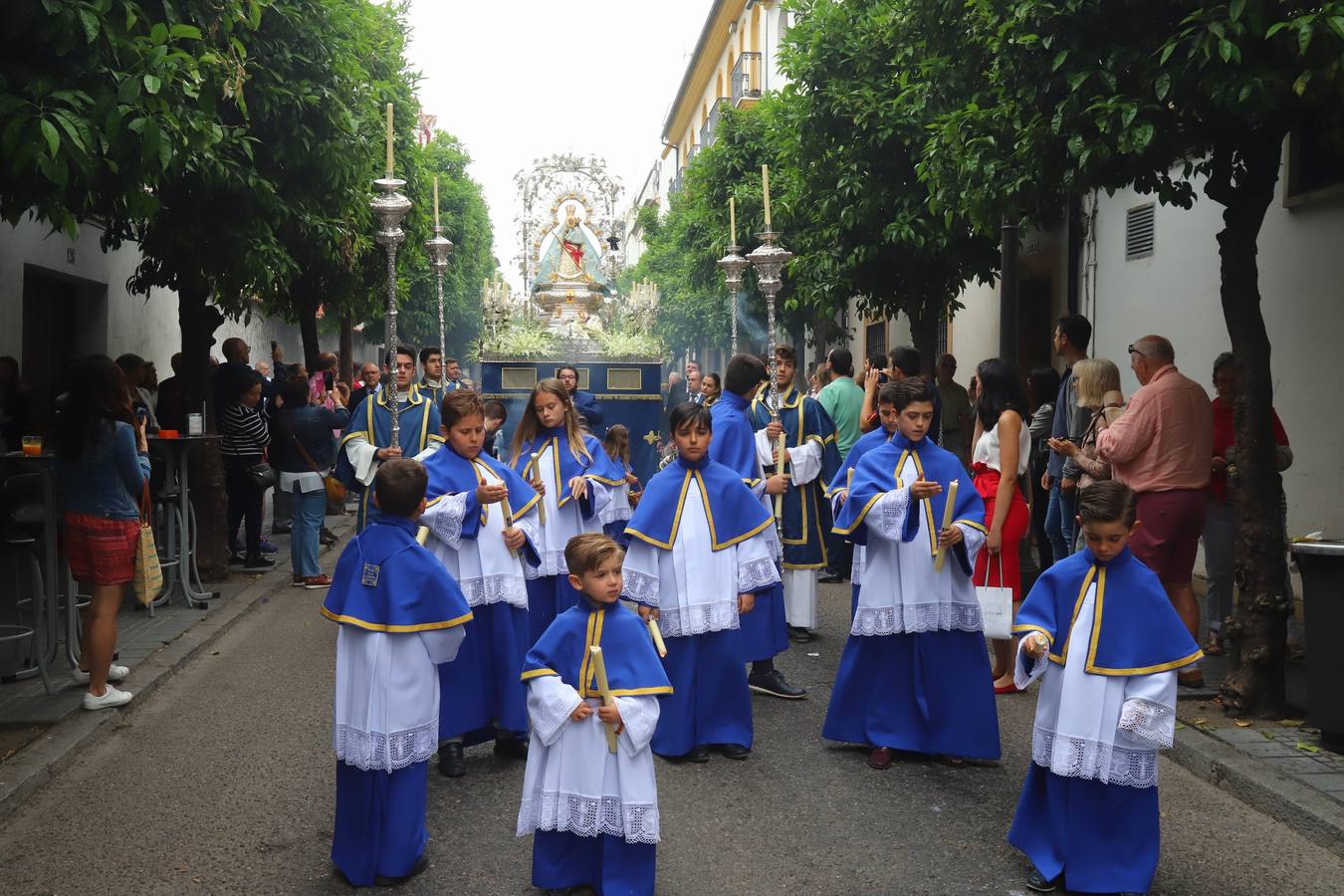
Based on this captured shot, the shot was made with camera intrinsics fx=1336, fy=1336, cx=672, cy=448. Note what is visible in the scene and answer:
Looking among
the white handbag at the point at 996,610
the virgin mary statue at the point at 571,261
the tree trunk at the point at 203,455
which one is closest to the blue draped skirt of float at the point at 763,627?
the white handbag at the point at 996,610

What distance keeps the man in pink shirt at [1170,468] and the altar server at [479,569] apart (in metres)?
3.48

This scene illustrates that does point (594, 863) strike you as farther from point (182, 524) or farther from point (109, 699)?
point (182, 524)

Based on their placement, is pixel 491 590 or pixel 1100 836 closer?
pixel 1100 836

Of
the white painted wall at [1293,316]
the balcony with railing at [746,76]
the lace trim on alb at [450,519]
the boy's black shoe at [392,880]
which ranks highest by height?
the balcony with railing at [746,76]

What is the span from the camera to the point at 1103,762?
4.43 meters

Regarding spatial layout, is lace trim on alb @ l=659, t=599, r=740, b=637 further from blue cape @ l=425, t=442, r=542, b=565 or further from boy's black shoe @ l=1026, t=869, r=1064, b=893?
boy's black shoe @ l=1026, t=869, r=1064, b=893

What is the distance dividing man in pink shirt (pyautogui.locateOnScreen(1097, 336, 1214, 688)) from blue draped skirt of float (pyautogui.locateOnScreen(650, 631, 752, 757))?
2.63 m

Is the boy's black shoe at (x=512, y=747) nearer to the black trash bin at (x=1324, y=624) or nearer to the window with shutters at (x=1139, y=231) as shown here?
the black trash bin at (x=1324, y=624)

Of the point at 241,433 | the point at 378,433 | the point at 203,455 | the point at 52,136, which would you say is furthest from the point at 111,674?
the point at 241,433

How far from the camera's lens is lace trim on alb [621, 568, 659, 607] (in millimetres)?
6094

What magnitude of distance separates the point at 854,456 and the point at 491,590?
2.43 metres

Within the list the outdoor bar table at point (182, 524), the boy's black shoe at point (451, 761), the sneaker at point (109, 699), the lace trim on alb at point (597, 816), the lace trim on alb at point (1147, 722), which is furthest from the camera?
the outdoor bar table at point (182, 524)

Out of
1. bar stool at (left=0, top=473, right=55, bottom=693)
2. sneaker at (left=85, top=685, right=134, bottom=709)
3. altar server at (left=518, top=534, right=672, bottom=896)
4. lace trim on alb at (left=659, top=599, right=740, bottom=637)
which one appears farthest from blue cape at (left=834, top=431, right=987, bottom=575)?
bar stool at (left=0, top=473, right=55, bottom=693)

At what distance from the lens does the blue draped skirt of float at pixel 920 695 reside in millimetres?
6031
